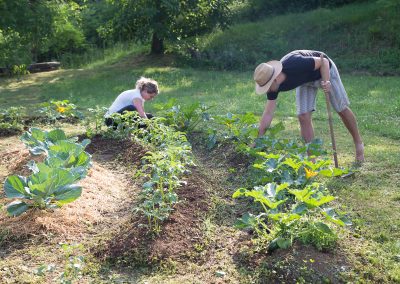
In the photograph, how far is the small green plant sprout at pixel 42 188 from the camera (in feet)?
14.2

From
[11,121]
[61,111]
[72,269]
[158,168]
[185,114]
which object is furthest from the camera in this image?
[11,121]

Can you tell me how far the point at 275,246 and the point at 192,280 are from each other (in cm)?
63

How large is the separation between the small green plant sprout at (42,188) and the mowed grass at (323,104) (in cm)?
230

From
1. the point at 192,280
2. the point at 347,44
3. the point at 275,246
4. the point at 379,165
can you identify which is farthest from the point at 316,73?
the point at 347,44

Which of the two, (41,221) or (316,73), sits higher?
(316,73)

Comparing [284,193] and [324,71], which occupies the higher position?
[324,71]

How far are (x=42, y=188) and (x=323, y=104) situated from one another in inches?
266

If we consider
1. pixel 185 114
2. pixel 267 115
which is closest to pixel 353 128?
pixel 267 115

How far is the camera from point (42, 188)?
431cm

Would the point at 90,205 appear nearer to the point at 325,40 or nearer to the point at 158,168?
the point at 158,168

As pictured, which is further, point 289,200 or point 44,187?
point 289,200

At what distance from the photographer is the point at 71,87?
1356cm

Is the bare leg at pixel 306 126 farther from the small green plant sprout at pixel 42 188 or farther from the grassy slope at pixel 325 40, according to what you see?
the grassy slope at pixel 325 40

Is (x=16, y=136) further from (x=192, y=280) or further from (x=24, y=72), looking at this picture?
(x=24, y=72)
